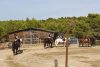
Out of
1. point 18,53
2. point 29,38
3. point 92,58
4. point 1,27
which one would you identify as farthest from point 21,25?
point 92,58

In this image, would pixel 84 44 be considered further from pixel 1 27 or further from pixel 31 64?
pixel 1 27

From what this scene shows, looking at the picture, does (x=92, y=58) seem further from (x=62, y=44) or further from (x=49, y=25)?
(x=49, y=25)

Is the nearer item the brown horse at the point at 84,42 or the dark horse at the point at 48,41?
the dark horse at the point at 48,41

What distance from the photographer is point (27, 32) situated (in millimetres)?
57406

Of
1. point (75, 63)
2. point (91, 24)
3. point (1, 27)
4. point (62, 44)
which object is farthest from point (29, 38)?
point (91, 24)

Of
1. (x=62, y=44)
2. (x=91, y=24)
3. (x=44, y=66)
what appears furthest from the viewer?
(x=91, y=24)

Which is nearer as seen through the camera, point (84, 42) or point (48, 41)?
point (48, 41)

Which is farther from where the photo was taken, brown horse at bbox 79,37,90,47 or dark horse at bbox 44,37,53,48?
brown horse at bbox 79,37,90,47

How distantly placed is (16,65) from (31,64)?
42.3 inches

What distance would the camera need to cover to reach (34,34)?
5762cm

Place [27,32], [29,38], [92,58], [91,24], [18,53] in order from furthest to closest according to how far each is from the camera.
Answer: [91,24] < [27,32] < [29,38] < [18,53] < [92,58]

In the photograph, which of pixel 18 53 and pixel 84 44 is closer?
pixel 18 53

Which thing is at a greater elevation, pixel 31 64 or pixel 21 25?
pixel 21 25

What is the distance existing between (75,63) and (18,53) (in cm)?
1049
